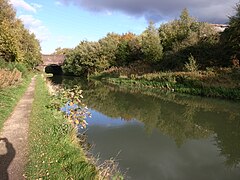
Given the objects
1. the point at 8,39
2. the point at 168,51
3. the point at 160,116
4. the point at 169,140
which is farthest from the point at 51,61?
the point at 169,140

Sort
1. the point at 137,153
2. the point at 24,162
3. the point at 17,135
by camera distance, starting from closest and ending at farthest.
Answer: the point at 24,162 < the point at 17,135 < the point at 137,153

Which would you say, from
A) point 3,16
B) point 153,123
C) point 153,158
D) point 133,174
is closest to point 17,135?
point 133,174

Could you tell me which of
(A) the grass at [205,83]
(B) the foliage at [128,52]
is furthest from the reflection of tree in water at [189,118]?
(B) the foliage at [128,52]

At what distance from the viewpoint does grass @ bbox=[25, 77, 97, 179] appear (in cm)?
518

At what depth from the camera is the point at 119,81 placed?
36.2m

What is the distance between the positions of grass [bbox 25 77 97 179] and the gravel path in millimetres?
162

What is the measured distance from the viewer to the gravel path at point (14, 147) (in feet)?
17.0

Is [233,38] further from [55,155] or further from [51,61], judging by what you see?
[51,61]

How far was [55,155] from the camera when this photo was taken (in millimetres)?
5945

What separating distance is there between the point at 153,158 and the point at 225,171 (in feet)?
6.47

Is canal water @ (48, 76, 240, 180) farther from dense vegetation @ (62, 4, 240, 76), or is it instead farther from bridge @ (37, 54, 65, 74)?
bridge @ (37, 54, 65, 74)

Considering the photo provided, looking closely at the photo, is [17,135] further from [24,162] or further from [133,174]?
[133,174]

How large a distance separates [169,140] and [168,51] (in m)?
27.7

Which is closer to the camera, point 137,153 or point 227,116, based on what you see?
point 137,153
